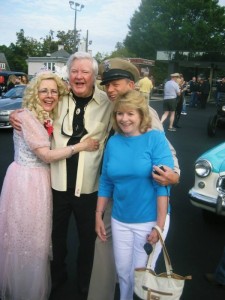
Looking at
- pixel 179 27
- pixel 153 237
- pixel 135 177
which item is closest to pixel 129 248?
pixel 153 237

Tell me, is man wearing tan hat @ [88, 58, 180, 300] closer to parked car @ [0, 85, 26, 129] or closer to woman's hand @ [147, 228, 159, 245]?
woman's hand @ [147, 228, 159, 245]

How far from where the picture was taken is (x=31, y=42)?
2616 inches

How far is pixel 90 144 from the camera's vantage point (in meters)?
2.47

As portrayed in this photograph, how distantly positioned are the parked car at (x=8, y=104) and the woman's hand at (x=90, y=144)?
7.80 metres

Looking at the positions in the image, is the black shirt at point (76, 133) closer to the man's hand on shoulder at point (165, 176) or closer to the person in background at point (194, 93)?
the man's hand on shoulder at point (165, 176)

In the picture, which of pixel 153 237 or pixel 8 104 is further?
pixel 8 104

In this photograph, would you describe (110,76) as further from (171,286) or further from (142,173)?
(171,286)

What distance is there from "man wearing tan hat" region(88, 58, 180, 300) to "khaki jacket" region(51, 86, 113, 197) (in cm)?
22

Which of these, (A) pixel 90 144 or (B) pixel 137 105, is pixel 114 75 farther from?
(A) pixel 90 144

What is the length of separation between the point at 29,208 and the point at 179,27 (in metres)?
50.7

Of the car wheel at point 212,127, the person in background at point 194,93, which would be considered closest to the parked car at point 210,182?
the car wheel at point 212,127

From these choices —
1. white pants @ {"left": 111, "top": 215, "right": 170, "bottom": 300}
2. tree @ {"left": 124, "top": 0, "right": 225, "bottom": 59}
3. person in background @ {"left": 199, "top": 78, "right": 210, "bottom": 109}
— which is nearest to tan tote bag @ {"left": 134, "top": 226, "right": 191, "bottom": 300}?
white pants @ {"left": 111, "top": 215, "right": 170, "bottom": 300}

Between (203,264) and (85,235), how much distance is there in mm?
1378

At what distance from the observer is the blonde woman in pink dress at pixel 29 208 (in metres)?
2.49
